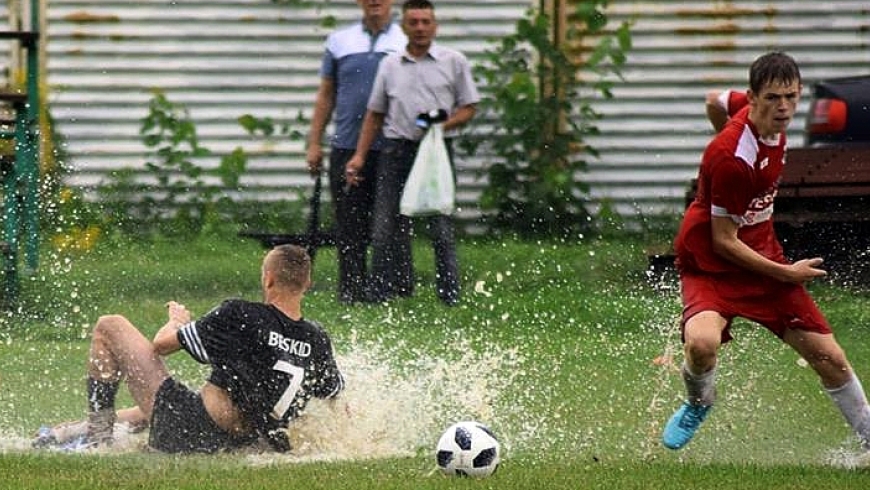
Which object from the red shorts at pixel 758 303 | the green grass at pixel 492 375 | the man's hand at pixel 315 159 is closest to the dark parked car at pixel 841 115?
the green grass at pixel 492 375

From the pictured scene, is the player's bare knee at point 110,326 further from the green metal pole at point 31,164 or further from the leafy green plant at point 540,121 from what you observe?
the leafy green plant at point 540,121

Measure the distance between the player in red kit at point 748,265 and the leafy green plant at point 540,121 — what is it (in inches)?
329

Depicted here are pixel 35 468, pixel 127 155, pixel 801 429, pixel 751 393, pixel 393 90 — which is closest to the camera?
pixel 35 468

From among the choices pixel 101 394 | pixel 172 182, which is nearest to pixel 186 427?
pixel 101 394

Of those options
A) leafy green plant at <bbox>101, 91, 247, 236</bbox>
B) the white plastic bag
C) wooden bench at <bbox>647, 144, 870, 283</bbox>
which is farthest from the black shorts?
leafy green plant at <bbox>101, 91, 247, 236</bbox>

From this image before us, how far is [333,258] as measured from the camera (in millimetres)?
15711

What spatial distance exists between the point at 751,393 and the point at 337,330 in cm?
289

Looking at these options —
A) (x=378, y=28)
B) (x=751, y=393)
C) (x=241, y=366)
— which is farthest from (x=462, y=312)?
(x=241, y=366)

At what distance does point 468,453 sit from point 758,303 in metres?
1.40

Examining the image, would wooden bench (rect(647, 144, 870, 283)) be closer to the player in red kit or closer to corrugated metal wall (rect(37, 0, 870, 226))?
corrugated metal wall (rect(37, 0, 870, 226))

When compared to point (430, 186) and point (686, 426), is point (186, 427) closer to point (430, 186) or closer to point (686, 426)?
point (686, 426)

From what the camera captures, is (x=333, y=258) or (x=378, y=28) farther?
(x=333, y=258)

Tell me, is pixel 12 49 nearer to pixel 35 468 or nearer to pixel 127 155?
pixel 127 155

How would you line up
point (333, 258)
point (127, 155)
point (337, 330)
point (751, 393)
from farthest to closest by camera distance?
1. point (127, 155)
2. point (333, 258)
3. point (337, 330)
4. point (751, 393)
